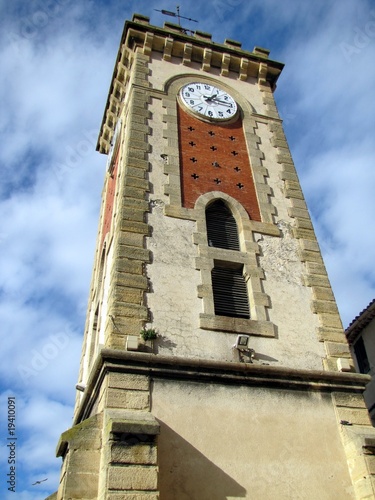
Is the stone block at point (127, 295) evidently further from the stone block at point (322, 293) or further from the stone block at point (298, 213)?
the stone block at point (298, 213)

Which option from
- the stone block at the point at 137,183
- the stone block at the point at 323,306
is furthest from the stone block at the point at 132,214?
the stone block at the point at 323,306

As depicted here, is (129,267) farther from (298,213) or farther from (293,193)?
(293,193)

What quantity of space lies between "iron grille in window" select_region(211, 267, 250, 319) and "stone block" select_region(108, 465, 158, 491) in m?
3.79

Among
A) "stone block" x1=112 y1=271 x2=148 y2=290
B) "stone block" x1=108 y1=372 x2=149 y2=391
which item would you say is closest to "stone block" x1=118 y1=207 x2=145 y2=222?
"stone block" x1=112 y1=271 x2=148 y2=290

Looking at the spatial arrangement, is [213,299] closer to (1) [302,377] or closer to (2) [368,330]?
(1) [302,377]

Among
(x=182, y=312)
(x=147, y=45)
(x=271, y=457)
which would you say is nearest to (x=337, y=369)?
(x=271, y=457)

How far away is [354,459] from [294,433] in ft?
3.39

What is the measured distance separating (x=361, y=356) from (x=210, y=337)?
10.5 metres

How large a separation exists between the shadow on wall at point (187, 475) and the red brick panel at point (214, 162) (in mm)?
5649

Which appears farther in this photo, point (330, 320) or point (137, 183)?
point (137, 183)

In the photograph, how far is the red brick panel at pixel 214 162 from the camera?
12.5 metres

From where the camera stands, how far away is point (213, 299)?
1031 centimetres

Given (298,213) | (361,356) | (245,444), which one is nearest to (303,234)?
(298,213)

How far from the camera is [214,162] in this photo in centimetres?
1334
